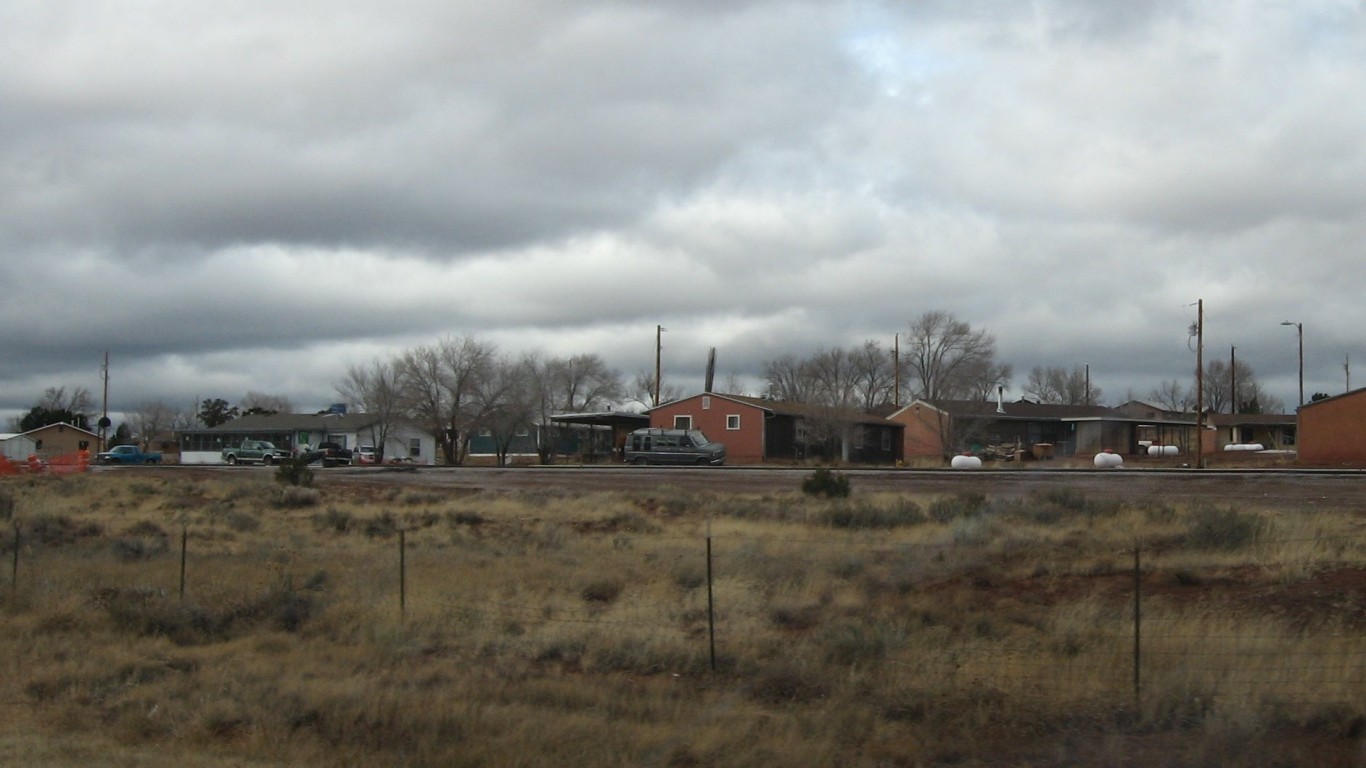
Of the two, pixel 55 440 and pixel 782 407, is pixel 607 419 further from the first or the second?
pixel 55 440

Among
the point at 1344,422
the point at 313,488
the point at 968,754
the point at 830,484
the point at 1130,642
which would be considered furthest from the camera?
the point at 1344,422

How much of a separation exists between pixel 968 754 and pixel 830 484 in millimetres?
23079

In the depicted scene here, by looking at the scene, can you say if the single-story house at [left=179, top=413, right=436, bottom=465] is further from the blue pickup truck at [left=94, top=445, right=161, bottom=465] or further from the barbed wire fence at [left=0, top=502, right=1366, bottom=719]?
the barbed wire fence at [left=0, top=502, right=1366, bottom=719]

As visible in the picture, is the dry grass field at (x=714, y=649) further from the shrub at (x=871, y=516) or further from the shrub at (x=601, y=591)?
the shrub at (x=871, y=516)

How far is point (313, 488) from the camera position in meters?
40.1

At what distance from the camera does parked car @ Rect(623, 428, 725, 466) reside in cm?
5766

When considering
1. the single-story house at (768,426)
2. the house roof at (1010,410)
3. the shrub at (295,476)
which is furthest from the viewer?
the house roof at (1010,410)

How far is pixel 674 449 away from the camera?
58094mm

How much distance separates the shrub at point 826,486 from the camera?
31.2 m

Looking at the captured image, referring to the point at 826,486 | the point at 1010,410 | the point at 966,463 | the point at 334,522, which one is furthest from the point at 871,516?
the point at 1010,410

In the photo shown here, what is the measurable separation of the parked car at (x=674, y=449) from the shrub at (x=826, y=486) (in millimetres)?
25221

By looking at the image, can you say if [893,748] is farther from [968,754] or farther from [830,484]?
[830,484]

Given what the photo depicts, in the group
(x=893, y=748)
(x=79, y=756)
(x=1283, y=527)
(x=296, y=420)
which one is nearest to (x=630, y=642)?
(x=893, y=748)

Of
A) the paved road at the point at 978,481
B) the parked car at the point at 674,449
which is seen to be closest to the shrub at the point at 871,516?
the paved road at the point at 978,481
